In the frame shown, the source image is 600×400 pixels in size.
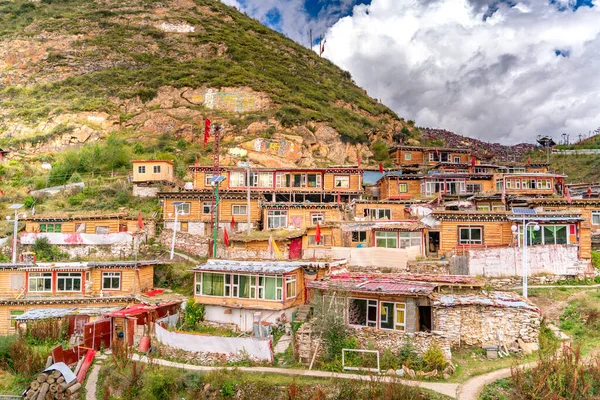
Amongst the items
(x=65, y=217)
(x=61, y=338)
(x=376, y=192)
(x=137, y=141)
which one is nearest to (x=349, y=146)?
(x=376, y=192)

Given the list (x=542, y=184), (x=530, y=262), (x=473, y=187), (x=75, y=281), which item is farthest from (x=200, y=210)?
(x=542, y=184)

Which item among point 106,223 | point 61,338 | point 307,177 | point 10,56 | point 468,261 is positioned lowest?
point 61,338

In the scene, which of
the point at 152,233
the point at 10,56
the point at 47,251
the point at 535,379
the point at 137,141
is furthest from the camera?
the point at 10,56

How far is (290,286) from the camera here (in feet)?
85.9

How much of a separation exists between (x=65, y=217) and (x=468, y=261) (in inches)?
1179

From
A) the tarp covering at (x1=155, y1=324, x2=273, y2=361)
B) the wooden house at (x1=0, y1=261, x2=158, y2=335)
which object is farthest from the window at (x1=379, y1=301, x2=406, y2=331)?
the wooden house at (x1=0, y1=261, x2=158, y2=335)

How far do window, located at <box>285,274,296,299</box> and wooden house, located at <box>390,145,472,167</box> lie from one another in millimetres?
36811

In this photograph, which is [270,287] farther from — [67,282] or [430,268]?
[67,282]

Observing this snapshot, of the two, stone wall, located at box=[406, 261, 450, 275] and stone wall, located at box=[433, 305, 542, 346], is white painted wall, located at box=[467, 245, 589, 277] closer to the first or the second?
stone wall, located at box=[406, 261, 450, 275]

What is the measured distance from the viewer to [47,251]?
119 feet

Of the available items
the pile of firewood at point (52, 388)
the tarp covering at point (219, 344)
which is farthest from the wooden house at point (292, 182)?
the pile of firewood at point (52, 388)

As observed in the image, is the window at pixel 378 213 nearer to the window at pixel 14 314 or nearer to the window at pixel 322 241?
the window at pixel 322 241

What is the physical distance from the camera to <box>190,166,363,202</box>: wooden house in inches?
1796

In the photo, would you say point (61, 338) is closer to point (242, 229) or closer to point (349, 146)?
point (242, 229)
